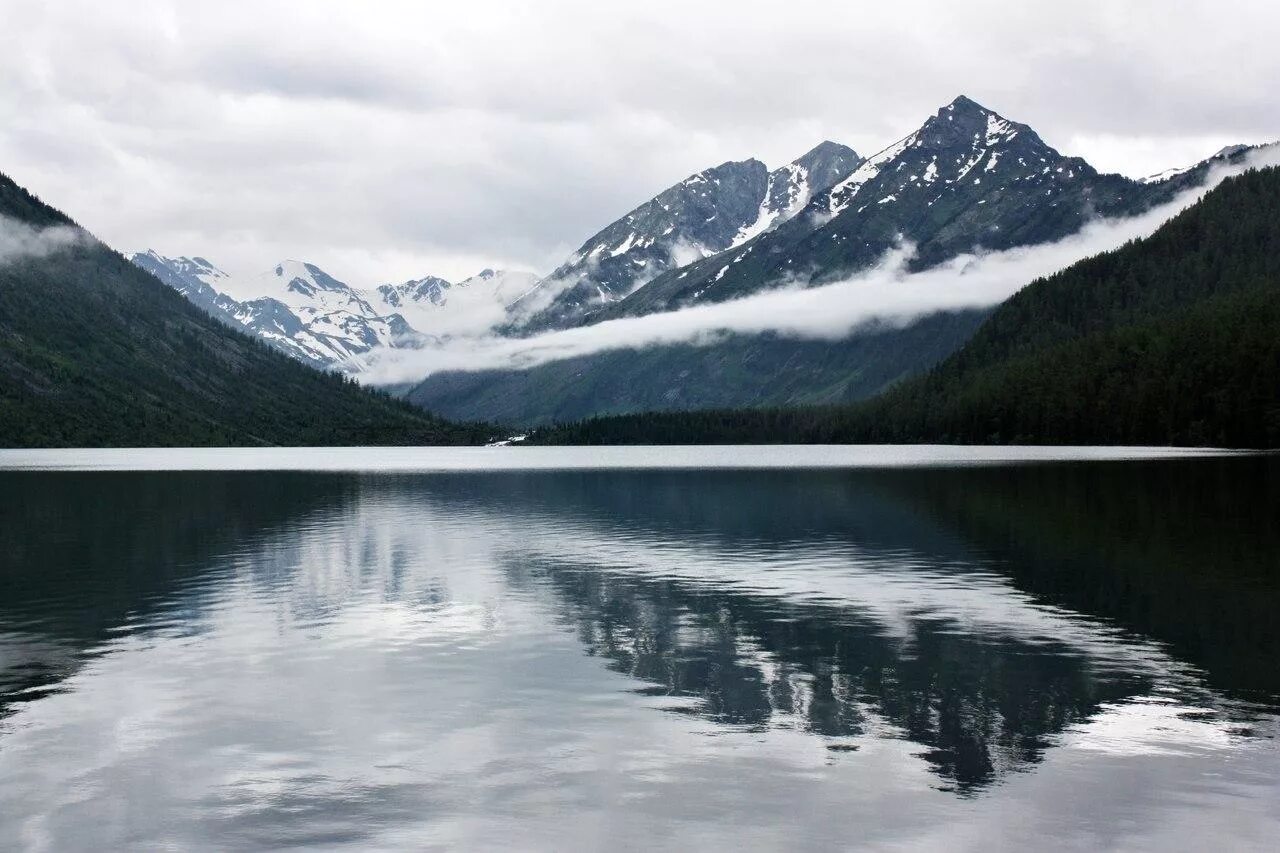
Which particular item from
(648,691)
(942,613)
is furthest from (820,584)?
(648,691)

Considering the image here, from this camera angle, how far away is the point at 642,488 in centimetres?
15150

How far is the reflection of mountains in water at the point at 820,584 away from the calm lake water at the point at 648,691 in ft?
0.92

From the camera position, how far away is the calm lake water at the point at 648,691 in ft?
82.0

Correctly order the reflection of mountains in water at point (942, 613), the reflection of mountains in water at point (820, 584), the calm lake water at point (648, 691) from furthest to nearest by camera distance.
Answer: the reflection of mountains in water at point (820, 584), the reflection of mountains in water at point (942, 613), the calm lake water at point (648, 691)

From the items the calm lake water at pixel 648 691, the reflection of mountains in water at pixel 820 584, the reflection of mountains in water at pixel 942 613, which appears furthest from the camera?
the reflection of mountains in water at pixel 820 584

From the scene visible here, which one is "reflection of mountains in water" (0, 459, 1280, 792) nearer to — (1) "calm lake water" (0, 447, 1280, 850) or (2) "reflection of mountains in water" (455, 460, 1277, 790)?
(2) "reflection of mountains in water" (455, 460, 1277, 790)

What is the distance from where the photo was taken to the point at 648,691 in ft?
121

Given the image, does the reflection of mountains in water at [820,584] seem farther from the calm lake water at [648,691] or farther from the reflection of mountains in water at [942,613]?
the calm lake water at [648,691]

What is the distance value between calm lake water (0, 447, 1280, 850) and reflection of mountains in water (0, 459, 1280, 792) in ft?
0.92

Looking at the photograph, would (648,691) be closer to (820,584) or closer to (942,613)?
(942,613)

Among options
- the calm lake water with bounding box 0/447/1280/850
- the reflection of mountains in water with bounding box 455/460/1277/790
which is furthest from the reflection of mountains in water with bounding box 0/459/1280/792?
the calm lake water with bounding box 0/447/1280/850

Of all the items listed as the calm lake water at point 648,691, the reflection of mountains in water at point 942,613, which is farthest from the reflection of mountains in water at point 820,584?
the calm lake water at point 648,691

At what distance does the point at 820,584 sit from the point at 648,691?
81.5ft

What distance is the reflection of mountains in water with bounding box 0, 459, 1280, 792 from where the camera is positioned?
35.7 m
